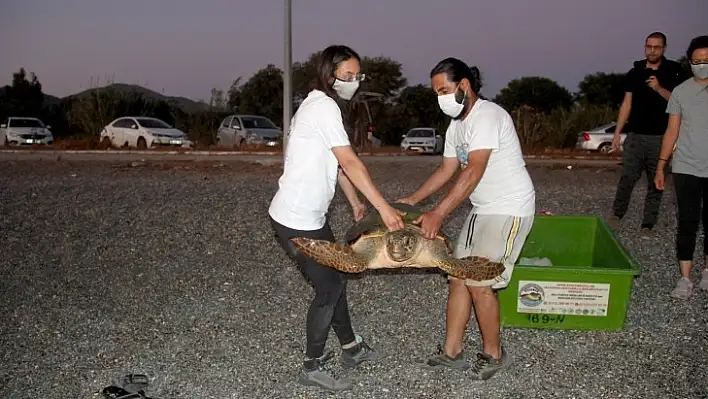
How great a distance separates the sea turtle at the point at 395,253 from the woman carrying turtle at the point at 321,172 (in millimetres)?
97

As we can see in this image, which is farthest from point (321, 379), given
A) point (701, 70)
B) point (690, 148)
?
point (701, 70)

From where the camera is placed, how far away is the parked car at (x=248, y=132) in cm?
1973

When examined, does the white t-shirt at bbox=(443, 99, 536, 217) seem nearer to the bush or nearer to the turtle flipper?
the turtle flipper

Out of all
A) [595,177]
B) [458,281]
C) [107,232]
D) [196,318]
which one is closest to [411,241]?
[458,281]

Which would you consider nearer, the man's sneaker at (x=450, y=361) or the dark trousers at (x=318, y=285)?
the dark trousers at (x=318, y=285)

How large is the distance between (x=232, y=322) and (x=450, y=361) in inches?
56.6

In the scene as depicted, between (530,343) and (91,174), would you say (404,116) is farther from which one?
(530,343)

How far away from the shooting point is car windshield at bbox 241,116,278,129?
811 inches

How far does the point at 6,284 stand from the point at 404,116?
106 feet

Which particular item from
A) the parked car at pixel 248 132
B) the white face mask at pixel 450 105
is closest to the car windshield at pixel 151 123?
the parked car at pixel 248 132

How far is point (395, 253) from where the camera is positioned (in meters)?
3.12

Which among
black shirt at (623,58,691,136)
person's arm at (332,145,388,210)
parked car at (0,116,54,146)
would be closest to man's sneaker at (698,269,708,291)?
black shirt at (623,58,691,136)

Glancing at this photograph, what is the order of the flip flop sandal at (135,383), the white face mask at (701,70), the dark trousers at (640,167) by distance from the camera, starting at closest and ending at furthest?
the flip flop sandal at (135,383)
the white face mask at (701,70)
the dark trousers at (640,167)

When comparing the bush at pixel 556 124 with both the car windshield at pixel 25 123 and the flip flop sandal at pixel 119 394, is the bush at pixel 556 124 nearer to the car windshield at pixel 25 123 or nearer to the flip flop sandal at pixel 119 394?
the flip flop sandal at pixel 119 394
